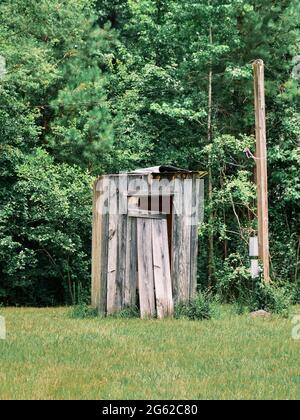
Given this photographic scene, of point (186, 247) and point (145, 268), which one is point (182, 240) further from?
point (145, 268)

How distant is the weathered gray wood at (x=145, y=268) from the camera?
1246 centimetres

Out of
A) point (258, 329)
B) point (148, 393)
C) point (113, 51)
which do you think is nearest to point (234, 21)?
point (113, 51)

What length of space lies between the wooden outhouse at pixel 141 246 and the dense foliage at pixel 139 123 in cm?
463

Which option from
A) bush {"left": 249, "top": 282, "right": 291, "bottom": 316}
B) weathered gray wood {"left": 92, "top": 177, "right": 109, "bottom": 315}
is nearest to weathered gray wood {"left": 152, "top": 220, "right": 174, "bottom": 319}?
weathered gray wood {"left": 92, "top": 177, "right": 109, "bottom": 315}

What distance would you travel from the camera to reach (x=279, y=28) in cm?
1928

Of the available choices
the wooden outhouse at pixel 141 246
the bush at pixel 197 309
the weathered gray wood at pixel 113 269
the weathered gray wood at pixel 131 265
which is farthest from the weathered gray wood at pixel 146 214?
the bush at pixel 197 309

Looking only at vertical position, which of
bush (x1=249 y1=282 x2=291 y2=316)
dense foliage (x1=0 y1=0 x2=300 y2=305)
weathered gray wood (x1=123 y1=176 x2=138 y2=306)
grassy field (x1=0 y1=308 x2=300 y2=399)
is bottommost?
grassy field (x1=0 y1=308 x2=300 y2=399)

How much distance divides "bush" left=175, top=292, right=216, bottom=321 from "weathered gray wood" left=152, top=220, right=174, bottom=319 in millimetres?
191

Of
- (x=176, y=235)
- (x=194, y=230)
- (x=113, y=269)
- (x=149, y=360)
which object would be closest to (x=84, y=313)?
(x=113, y=269)

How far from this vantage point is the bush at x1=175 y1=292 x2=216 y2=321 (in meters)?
12.4

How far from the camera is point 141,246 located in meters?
12.7

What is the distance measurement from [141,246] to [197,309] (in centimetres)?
140

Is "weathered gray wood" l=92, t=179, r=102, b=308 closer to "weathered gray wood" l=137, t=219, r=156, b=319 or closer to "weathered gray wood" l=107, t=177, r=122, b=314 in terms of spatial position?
"weathered gray wood" l=107, t=177, r=122, b=314

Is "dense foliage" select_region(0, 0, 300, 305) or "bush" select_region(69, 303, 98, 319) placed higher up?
"dense foliage" select_region(0, 0, 300, 305)
